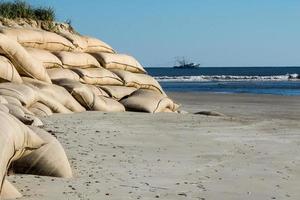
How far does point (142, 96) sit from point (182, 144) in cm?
467

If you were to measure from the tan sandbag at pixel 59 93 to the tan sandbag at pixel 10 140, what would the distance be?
18.2 ft

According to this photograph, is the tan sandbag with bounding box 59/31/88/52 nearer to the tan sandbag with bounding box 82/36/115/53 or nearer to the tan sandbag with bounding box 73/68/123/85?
the tan sandbag with bounding box 82/36/115/53

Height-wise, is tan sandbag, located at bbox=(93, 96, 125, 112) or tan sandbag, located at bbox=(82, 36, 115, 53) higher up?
tan sandbag, located at bbox=(82, 36, 115, 53)

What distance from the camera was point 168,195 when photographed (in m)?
4.42

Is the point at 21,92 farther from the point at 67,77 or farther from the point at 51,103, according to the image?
the point at 67,77

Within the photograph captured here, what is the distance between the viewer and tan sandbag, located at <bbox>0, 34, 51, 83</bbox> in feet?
30.9

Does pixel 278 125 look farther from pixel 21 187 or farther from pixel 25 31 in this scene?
pixel 21 187

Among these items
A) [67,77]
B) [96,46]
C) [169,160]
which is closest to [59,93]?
[67,77]

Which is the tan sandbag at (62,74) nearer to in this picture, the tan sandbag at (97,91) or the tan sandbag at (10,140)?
the tan sandbag at (97,91)

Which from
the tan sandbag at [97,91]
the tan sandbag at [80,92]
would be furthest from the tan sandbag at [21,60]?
the tan sandbag at [97,91]

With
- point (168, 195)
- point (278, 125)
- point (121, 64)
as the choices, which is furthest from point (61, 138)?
point (121, 64)

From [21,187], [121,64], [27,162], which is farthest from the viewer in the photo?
[121,64]

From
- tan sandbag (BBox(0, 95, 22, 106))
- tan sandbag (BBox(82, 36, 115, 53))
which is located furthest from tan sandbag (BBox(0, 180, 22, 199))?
tan sandbag (BBox(82, 36, 115, 53))

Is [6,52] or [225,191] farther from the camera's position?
[6,52]
